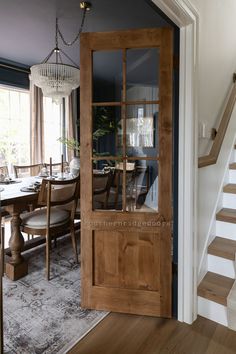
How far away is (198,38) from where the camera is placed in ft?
6.33

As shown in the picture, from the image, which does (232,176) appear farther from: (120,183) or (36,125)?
(36,125)

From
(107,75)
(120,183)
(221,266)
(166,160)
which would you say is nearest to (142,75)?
(107,75)

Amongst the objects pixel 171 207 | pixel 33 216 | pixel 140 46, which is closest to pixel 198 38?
pixel 140 46

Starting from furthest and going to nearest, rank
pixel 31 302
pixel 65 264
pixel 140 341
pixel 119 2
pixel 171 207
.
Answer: pixel 65 264 → pixel 119 2 → pixel 31 302 → pixel 171 207 → pixel 140 341

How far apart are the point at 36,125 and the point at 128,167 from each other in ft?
12.3

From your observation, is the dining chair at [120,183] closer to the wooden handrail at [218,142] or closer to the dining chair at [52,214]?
the wooden handrail at [218,142]

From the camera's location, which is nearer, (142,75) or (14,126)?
(142,75)

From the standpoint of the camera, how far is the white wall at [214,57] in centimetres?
210

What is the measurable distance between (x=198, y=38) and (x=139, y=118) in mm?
665

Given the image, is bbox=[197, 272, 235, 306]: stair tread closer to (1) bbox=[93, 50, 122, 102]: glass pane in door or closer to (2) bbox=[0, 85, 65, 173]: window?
(1) bbox=[93, 50, 122, 102]: glass pane in door

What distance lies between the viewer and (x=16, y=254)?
271 cm

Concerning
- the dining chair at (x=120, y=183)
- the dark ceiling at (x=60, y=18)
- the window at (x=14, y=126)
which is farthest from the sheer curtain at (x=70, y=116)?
the dining chair at (x=120, y=183)

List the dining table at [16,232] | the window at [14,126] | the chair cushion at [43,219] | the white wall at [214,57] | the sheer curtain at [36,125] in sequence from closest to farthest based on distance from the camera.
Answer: the white wall at [214,57]
the dining table at [16,232]
the chair cushion at [43,219]
the window at [14,126]
the sheer curtain at [36,125]

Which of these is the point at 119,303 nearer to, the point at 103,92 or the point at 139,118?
the point at 139,118
